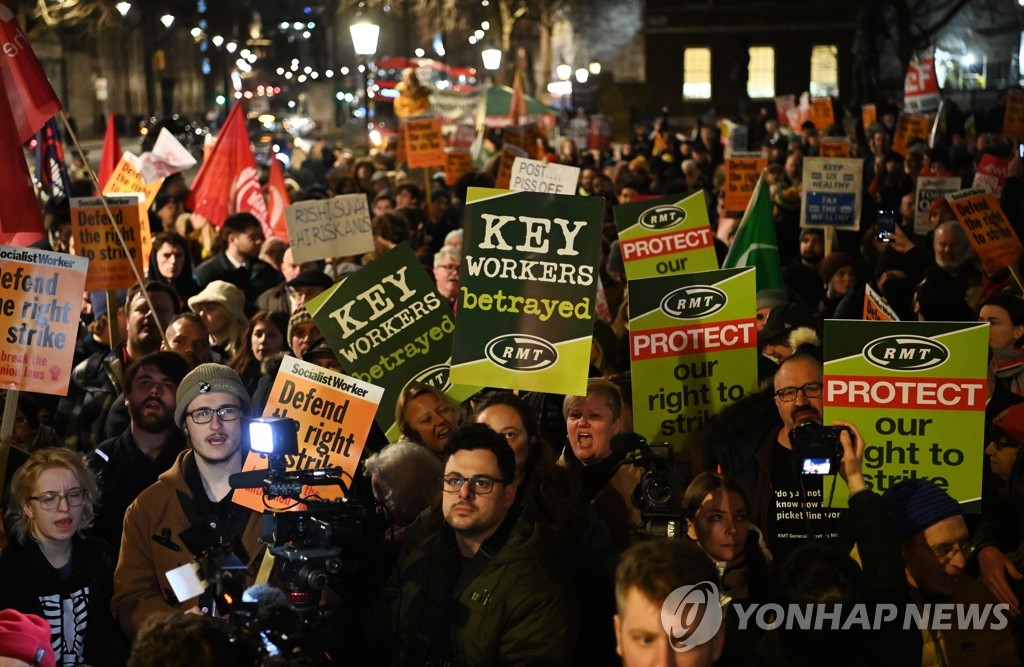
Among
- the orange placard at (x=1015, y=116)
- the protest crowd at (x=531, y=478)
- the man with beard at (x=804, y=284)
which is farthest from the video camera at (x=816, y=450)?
the orange placard at (x=1015, y=116)

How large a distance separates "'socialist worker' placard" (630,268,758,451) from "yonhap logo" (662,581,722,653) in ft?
9.24

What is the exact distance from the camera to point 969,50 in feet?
166

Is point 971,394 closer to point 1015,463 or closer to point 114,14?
point 1015,463

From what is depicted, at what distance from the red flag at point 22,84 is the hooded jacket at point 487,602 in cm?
423

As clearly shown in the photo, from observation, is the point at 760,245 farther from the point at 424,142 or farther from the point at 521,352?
the point at 424,142

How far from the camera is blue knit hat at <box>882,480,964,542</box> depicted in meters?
5.12

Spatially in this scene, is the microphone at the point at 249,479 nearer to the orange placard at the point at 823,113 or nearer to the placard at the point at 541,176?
the placard at the point at 541,176

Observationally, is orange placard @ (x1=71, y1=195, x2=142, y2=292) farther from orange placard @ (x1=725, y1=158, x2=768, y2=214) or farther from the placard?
orange placard @ (x1=725, y1=158, x2=768, y2=214)

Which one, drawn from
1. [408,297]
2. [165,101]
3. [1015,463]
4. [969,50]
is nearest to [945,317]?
[1015,463]

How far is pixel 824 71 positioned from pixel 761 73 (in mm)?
2469

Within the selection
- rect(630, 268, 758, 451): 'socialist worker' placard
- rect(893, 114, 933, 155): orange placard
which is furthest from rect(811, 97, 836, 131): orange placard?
rect(630, 268, 758, 451): 'socialist worker' placard

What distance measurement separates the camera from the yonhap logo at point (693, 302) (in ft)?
22.5

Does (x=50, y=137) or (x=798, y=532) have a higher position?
(x=50, y=137)

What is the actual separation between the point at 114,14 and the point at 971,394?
5658 centimetres
